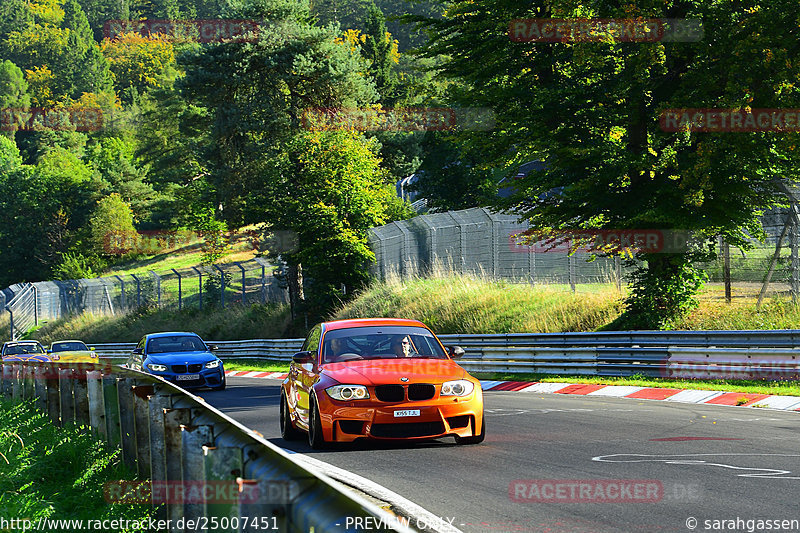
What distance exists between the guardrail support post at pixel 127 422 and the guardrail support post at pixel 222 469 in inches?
147

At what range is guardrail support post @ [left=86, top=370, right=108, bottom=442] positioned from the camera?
10.3 metres

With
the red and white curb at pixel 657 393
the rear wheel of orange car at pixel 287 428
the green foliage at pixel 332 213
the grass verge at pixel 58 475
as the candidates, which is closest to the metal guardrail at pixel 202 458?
the grass verge at pixel 58 475

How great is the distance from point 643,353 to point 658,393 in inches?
102

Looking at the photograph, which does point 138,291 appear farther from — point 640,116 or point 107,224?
point 107,224

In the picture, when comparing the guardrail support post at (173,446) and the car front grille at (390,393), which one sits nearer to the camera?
the guardrail support post at (173,446)

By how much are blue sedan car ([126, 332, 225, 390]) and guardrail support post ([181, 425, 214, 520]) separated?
16.4 meters

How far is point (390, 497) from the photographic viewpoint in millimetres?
8016

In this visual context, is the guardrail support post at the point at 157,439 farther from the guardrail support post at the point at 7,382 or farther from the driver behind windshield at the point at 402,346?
the guardrail support post at the point at 7,382

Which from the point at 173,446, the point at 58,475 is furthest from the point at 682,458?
the point at 58,475

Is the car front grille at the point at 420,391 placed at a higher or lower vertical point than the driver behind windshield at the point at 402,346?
lower

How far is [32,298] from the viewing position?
66.5 m

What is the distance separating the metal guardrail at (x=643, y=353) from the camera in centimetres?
1748

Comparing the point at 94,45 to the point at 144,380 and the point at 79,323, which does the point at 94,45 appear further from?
the point at 144,380

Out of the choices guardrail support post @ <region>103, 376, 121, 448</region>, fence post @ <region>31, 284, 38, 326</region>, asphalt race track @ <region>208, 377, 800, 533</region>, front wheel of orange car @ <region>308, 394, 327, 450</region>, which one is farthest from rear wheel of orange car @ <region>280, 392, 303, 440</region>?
fence post @ <region>31, 284, 38, 326</region>
